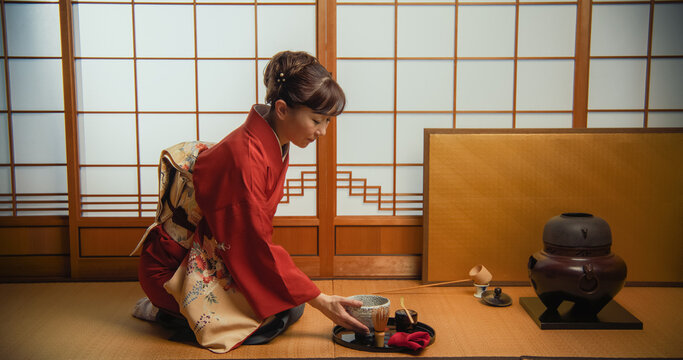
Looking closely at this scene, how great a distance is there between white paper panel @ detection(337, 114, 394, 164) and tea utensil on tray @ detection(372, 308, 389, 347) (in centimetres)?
119

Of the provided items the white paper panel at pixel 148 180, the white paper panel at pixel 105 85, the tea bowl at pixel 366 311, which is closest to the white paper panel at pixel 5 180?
the white paper panel at pixel 105 85

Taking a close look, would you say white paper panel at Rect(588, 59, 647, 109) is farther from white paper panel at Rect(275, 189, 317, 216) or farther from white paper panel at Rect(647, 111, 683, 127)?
white paper panel at Rect(275, 189, 317, 216)

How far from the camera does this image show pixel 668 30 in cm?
291

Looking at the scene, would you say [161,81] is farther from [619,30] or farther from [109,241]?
[619,30]

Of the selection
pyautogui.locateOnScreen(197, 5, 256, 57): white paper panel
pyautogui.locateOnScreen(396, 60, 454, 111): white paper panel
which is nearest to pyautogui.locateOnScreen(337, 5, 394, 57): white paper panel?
pyautogui.locateOnScreen(396, 60, 454, 111): white paper panel

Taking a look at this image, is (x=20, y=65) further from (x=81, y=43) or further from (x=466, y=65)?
(x=466, y=65)

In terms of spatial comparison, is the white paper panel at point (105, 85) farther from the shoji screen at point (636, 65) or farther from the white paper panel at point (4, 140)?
the shoji screen at point (636, 65)

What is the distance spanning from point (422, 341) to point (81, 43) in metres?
2.55

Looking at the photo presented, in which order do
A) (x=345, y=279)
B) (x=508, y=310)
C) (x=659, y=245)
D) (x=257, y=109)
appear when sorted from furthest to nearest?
(x=345, y=279), (x=659, y=245), (x=508, y=310), (x=257, y=109)

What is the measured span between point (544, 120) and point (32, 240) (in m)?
3.20

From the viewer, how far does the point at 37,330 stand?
2182 mm

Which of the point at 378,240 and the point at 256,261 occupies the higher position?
the point at 256,261

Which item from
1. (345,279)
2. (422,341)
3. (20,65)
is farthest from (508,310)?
(20,65)

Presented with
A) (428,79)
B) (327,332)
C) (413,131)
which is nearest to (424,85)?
(428,79)
